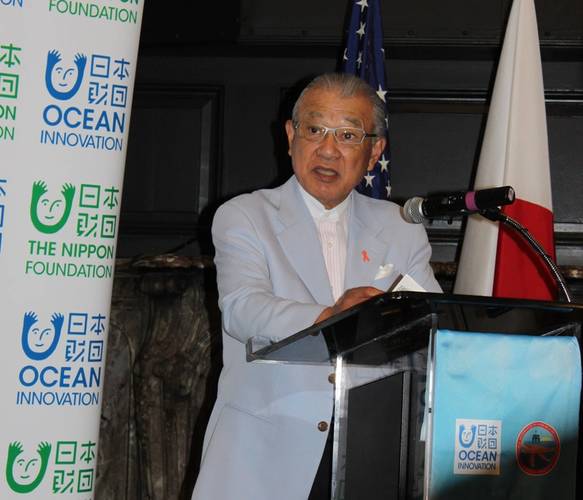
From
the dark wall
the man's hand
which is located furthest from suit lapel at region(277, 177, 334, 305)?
the dark wall

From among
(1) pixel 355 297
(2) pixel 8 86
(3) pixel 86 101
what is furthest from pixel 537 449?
(2) pixel 8 86

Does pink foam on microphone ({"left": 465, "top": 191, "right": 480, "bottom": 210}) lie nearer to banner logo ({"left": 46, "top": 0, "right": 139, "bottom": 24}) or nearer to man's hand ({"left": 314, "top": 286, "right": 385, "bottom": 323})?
man's hand ({"left": 314, "top": 286, "right": 385, "bottom": 323})

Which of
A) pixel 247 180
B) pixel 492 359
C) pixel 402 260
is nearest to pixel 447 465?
pixel 492 359

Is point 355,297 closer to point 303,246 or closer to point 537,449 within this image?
point 537,449

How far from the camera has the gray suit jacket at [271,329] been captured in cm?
250

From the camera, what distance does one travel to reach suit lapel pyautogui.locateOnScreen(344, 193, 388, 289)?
275 cm

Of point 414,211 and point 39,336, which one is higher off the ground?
point 414,211

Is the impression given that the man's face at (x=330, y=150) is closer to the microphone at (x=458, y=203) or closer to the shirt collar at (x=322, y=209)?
the shirt collar at (x=322, y=209)

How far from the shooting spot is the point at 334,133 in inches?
112

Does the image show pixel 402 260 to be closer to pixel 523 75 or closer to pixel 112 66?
pixel 112 66

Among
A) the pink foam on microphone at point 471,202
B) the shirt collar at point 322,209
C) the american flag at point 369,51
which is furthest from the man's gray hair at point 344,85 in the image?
the american flag at point 369,51

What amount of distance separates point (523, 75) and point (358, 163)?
1.64 metres

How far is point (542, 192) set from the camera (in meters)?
4.12

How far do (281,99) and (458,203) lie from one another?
289 cm
